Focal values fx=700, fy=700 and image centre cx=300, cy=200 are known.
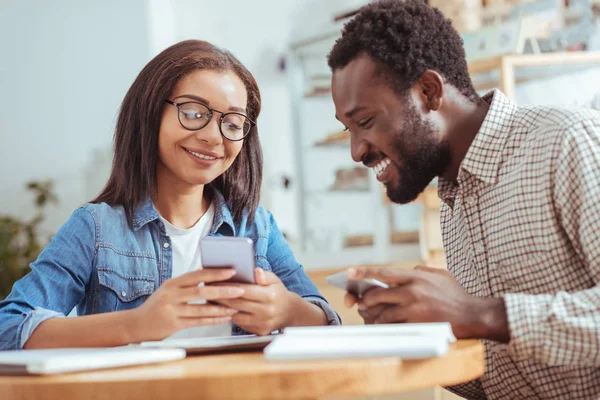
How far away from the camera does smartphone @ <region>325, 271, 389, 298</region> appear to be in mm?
1133

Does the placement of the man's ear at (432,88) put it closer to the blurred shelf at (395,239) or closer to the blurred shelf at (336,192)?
the blurred shelf at (395,239)

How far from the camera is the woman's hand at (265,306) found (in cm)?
119

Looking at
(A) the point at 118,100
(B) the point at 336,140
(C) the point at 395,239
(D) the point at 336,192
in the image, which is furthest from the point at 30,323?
(A) the point at 118,100

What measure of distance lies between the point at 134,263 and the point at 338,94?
0.59 meters

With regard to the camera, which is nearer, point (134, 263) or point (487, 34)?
point (134, 263)

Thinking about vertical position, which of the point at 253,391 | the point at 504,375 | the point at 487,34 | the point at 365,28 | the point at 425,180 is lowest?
the point at 504,375

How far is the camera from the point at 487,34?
Result: 320 cm

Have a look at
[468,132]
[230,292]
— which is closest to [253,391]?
[230,292]

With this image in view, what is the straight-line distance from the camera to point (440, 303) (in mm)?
1088

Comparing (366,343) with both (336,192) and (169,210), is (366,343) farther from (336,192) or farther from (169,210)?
(336,192)

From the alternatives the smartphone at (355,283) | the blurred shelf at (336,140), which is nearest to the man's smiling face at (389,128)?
the smartphone at (355,283)

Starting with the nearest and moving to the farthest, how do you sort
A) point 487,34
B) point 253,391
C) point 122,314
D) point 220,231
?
point 253,391
point 122,314
point 220,231
point 487,34

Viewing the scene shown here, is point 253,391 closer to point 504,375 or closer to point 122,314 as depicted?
point 122,314

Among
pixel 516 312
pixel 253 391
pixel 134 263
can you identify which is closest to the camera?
pixel 253 391
